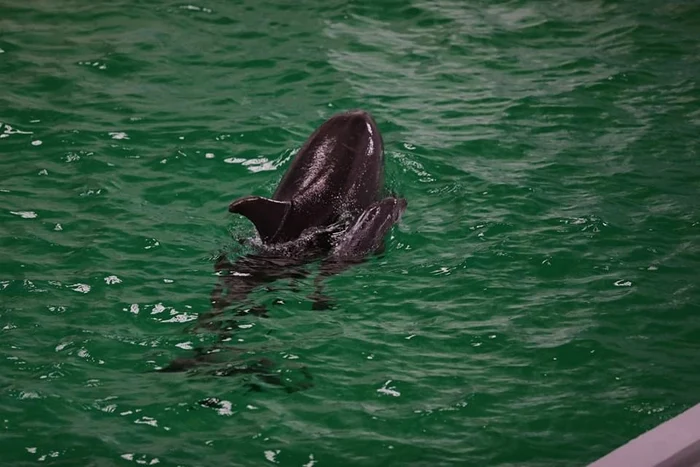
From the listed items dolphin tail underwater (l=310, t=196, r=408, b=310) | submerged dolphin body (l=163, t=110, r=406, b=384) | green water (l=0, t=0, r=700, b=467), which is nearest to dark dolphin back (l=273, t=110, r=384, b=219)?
submerged dolphin body (l=163, t=110, r=406, b=384)

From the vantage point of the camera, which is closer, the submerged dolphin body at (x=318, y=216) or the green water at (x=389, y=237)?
the green water at (x=389, y=237)

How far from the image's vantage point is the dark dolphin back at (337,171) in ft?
28.0

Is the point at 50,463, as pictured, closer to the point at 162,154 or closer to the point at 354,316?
the point at 354,316

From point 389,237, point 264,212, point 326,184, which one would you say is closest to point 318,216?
point 326,184

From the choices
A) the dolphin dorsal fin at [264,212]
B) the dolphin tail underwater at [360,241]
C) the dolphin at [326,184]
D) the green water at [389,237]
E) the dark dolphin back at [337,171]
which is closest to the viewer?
the green water at [389,237]

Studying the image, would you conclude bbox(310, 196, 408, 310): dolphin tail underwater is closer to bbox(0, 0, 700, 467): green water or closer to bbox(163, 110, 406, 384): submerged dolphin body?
bbox(163, 110, 406, 384): submerged dolphin body

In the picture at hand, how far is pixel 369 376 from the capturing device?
7.17 meters

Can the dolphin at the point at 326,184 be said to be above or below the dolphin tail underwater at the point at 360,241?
above

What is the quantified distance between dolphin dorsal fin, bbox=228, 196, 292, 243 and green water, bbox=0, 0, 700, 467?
55 cm

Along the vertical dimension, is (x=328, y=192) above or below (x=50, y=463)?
above

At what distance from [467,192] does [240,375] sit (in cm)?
352

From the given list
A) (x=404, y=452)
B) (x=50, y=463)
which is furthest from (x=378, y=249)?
(x=50, y=463)

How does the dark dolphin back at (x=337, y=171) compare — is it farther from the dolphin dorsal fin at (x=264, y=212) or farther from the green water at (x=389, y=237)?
the green water at (x=389, y=237)

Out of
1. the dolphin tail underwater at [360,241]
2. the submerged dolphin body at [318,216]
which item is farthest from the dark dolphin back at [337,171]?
the dolphin tail underwater at [360,241]
